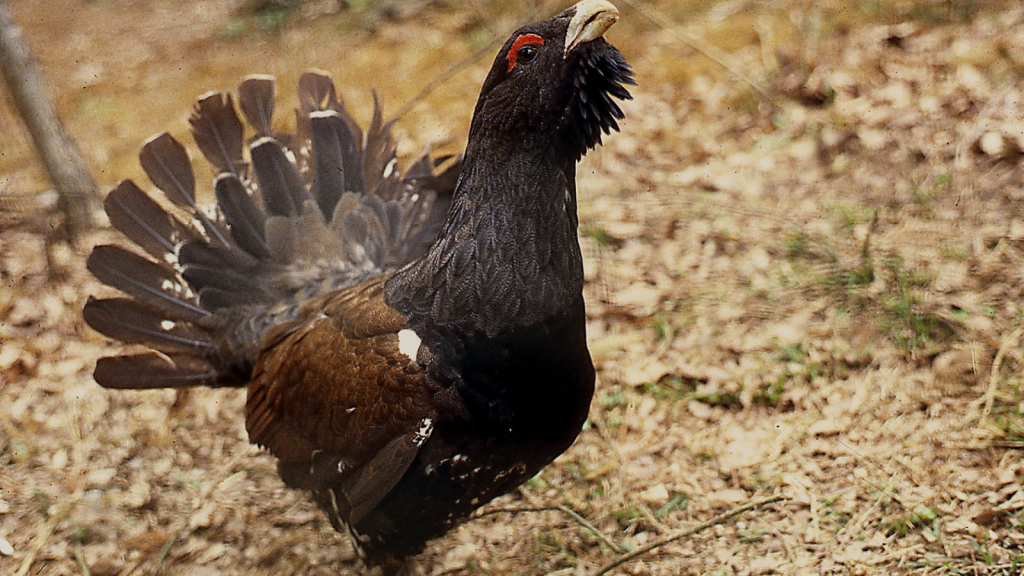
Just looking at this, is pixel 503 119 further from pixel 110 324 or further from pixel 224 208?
pixel 110 324

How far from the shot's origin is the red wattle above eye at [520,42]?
8.84 feet

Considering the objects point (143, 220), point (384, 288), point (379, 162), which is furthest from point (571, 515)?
point (143, 220)

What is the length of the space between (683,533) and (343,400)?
167 cm

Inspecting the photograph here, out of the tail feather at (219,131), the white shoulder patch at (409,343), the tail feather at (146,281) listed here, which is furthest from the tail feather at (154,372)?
the white shoulder patch at (409,343)

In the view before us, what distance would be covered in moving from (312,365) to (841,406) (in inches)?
105

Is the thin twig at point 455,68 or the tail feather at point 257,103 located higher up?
the tail feather at point 257,103

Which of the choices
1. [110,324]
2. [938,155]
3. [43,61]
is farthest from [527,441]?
[43,61]

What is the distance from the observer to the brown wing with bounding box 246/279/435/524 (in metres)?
3.17

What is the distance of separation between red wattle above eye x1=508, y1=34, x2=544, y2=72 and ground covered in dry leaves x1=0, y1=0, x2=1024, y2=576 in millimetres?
2309

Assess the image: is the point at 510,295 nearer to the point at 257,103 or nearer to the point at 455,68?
the point at 257,103

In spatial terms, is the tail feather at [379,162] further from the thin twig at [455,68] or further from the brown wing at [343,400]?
the brown wing at [343,400]

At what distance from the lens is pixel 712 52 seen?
7.00 meters

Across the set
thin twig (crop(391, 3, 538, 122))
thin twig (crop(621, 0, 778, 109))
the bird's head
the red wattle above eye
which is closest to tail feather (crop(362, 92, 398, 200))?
thin twig (crop(391, 3, 538, 122))

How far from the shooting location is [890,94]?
612 cm
